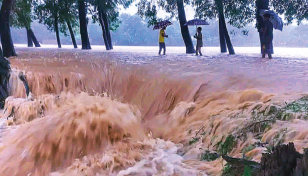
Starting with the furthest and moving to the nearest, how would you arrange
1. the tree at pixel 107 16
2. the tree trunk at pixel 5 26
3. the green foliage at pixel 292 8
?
the tree at pixel 107 16, the green foliage at pixel 292 8, the tree trunk at pixel 5 26

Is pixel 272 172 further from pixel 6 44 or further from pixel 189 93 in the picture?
pixel 6 44

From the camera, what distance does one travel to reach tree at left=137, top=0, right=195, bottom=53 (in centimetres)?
1927

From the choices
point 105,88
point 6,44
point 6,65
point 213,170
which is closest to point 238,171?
point 213,170

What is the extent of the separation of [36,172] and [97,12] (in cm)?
2427

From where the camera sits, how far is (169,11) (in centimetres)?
2383

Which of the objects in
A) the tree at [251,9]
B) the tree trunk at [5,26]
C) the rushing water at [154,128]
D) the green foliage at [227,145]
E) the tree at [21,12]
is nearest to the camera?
the green foliage at [227,145]

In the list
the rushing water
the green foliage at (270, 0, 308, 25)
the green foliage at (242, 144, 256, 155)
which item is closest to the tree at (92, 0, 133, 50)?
the green foliage at (270, 0, 308, 25)

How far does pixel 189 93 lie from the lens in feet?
21.8

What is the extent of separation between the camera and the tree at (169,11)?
63.2ft

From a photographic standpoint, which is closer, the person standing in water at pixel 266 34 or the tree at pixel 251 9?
the person standing in water at pixel 266 34

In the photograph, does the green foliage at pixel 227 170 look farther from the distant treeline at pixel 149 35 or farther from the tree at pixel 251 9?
the distant treeline at pixel 149 35

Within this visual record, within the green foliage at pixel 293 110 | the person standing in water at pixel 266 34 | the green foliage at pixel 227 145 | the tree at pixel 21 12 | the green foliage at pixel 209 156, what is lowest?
the green foliage at pixel 209 156

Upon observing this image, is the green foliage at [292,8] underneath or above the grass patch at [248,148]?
above

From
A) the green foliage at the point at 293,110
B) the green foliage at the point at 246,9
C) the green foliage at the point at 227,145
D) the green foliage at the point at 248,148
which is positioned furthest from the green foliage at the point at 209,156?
the green foliage at the point at 246,9
